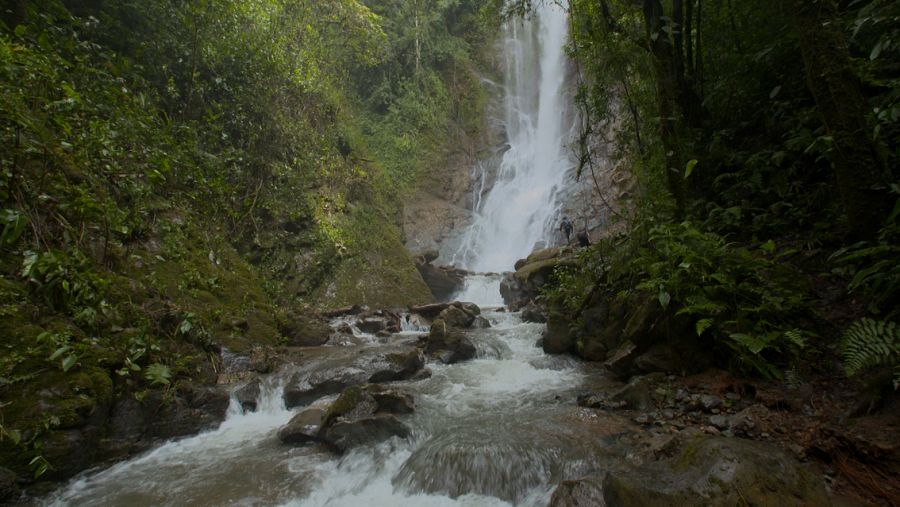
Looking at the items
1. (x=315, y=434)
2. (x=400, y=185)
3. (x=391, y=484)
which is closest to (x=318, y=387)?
(x=315, y=434)

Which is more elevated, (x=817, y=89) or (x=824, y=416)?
(x=817, y=89)

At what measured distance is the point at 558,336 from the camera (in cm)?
703

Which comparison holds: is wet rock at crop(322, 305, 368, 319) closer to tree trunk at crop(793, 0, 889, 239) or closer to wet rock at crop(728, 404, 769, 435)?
wet rock at crop(728, 404, 769, 435)

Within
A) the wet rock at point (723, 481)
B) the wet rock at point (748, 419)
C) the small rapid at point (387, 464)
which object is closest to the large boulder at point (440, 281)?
the small rapid at point (387, 464)

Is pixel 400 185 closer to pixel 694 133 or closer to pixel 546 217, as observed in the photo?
pixel 546 217

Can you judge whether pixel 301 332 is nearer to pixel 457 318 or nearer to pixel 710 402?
pixel 457 318

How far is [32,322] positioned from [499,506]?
4.60m

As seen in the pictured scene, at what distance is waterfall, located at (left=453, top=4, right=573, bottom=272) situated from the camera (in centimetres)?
1975

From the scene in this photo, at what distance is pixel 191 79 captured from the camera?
28.7 feet

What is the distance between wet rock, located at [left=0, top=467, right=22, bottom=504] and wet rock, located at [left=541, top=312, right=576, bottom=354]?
6.49m

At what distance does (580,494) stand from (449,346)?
4.70 m

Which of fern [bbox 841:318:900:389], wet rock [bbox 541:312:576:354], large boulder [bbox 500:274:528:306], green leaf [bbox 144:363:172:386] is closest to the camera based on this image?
fern [bbox 841:318:900:389]

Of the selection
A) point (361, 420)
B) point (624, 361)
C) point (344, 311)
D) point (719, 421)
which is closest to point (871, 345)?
point (719, 421)

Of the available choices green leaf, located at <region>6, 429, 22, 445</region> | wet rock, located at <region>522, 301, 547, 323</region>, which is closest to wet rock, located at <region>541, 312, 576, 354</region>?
wet rock, located at <region>522, 301, 547, 323</region>
